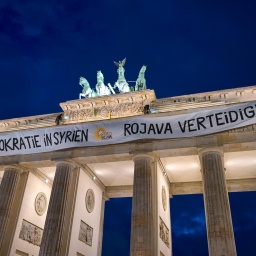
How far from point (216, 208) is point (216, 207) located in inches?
2.2

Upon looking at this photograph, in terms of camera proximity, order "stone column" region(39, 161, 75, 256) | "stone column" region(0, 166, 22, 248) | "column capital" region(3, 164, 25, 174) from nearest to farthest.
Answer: "stone column" region(39, 161, 75, 256)
"stone column" region(0, 166, 22, 248)
"column capital" region(3, 164, 25, 174)

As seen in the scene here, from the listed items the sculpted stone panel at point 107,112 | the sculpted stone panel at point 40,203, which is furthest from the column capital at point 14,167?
the sculpted stone panel at point 107,112

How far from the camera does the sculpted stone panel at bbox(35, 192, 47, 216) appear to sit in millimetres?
24586

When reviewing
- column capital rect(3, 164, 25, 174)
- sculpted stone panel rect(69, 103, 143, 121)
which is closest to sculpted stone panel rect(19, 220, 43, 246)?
column capital rect(3, 164, 25, 174)

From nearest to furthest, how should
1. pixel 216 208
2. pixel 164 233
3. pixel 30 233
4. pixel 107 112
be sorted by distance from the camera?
1. pixel 216 208
2. pixel 164 233
3. pixel 30 233
4. pixel 107 112

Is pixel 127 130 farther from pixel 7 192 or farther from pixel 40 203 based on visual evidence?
pixel 40 203

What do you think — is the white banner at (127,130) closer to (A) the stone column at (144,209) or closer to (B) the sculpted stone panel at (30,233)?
(A) the stone column at (144,209)

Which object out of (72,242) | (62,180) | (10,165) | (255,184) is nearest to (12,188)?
(10,165)

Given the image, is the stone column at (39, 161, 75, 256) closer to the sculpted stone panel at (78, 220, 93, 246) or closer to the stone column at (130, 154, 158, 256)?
the sculpted stone panel at (78, 220, 93, 246)

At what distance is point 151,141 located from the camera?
66.2 feet

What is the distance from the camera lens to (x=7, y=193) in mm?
21375

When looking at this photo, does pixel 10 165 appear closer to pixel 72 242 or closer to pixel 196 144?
pixel 72 242

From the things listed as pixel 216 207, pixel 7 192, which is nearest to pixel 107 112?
pixel 7 192

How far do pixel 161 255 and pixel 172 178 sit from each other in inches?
300
